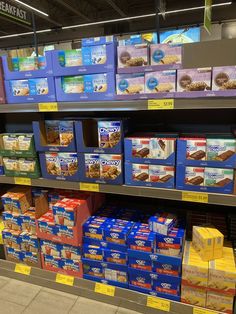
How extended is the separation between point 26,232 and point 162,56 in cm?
143

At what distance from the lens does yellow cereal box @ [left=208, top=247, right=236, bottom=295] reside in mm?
1215

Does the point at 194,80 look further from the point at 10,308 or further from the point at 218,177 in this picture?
the point at 10,308

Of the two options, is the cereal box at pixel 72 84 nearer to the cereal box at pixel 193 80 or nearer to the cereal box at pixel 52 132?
the cereal box at pixel 52 132

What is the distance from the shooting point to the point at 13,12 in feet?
8.33

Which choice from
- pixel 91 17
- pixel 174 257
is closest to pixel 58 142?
pixel 174 257

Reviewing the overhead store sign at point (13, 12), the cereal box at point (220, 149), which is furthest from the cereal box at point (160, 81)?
the overhead store sign at point (13, 12)

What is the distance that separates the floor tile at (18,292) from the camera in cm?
159

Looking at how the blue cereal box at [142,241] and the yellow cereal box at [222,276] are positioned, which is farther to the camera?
the blue cereal box at [142,241]

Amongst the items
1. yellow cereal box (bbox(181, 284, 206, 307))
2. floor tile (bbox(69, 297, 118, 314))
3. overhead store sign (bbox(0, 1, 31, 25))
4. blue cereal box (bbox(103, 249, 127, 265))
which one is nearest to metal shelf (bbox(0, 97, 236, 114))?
blue cereal box (bbox(103, 249, 127, 265))

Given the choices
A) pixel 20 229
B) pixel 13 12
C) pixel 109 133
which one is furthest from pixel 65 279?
pixel 13 12

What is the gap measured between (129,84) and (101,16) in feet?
20.6

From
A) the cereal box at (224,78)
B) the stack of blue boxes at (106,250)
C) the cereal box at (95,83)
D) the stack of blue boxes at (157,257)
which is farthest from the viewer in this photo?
the stack of blue boxes at (106,250)

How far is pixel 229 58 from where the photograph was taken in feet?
3.39

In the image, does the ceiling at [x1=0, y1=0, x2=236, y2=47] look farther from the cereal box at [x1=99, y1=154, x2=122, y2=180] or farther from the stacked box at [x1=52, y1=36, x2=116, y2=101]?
the cereal box at [x1=99, y1=154, x2=122, y2=180]
